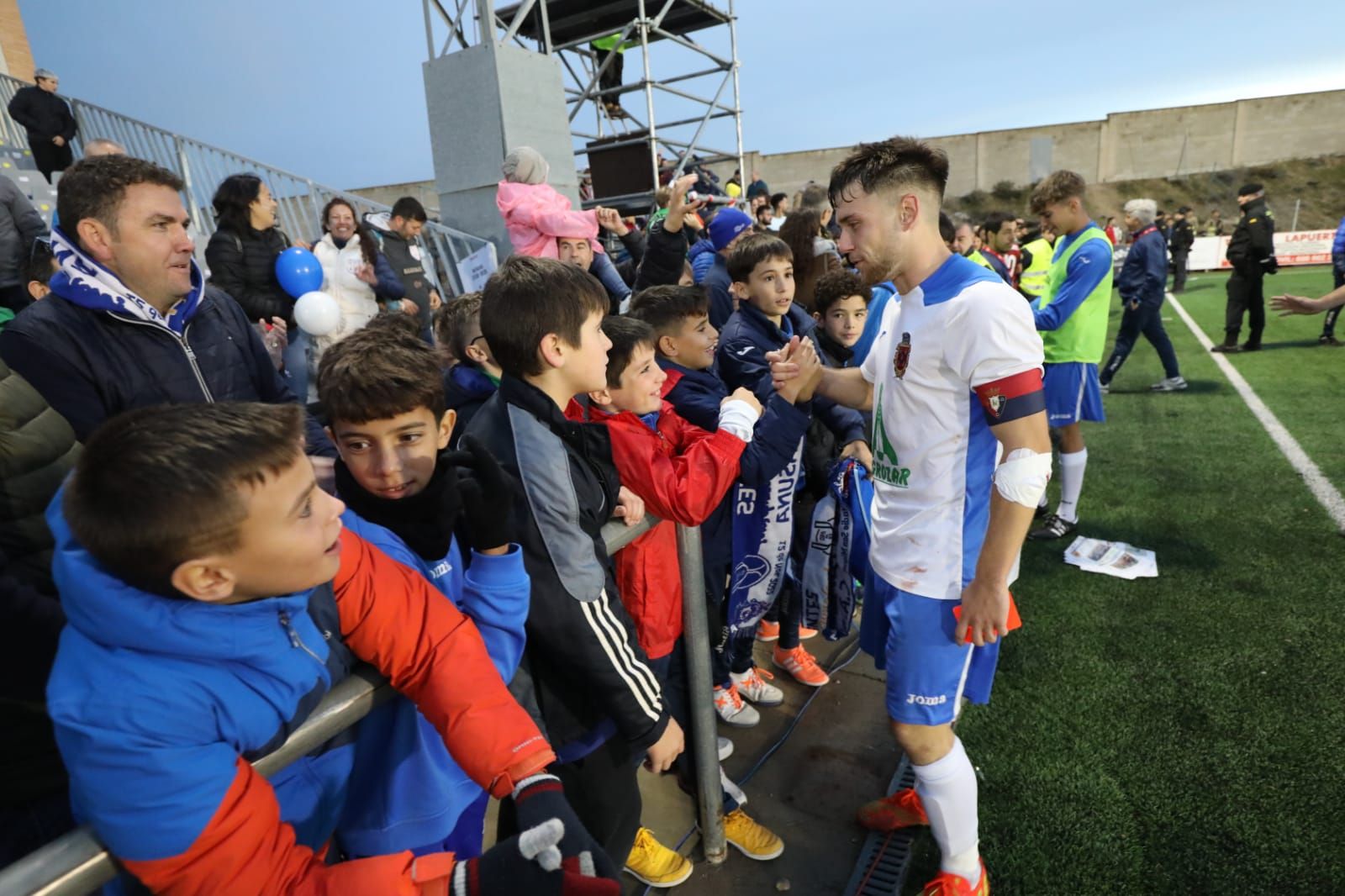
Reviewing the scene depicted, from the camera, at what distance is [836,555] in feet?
9.44

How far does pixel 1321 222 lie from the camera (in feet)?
106

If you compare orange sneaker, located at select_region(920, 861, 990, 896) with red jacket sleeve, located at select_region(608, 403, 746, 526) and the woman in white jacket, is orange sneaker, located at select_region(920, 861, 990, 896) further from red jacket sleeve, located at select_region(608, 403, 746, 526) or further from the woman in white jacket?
the woman in white jacket

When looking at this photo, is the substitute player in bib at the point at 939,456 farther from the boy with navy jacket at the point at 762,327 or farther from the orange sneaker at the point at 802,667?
the orange sneaker at the point at 802,667

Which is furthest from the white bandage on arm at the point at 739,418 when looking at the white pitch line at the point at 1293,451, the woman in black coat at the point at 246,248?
the white pitch line at the point at 1293,451

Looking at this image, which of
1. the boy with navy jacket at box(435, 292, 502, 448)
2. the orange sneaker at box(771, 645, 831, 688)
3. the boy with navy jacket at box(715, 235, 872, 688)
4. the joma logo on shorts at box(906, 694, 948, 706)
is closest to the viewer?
the joma logo on shorts at box(906, 694, 948, 706)

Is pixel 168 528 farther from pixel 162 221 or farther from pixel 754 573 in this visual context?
pixel 754 573

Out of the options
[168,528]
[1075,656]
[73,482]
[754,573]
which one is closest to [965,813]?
[754,573]

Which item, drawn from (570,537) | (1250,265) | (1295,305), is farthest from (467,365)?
(1250,265)

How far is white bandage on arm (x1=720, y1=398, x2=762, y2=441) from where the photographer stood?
6.55 ft

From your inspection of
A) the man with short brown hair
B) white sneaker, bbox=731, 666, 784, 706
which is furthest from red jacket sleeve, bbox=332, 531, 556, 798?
the man with short brown hair

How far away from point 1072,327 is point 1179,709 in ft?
8.68

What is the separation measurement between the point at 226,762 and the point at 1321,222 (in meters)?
45.6

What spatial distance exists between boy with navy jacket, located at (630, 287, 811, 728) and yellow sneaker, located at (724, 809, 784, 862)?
627 millimetres

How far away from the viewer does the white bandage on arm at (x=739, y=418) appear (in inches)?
78.6
